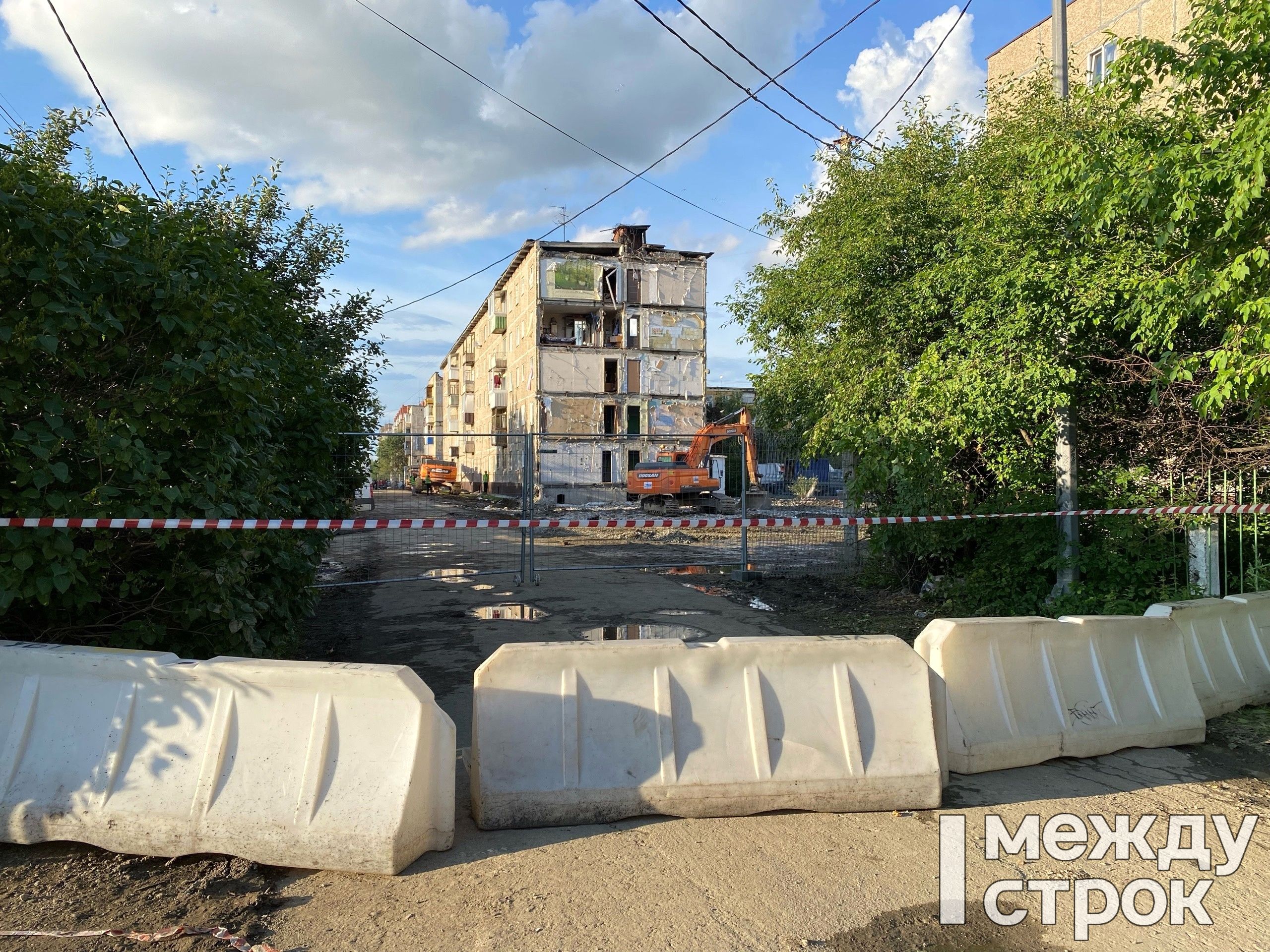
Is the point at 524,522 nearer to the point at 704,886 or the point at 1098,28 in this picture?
the point at 704,886

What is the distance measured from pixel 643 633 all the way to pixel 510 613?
198 centimetres

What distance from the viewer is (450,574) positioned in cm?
1387

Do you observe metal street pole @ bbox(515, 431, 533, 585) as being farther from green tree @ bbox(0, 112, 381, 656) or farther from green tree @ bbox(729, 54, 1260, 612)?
green tree @ bbox(0, 112, 381, 656)

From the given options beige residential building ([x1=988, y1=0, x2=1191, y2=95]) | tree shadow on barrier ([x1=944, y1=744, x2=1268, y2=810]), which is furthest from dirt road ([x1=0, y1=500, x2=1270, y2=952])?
beige residential building ([x1=988, y1=0, x2=1191, y2=95])

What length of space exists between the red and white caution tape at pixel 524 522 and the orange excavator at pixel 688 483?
54.2 feet

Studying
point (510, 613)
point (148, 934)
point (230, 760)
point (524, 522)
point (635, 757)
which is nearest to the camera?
point (148, 934)

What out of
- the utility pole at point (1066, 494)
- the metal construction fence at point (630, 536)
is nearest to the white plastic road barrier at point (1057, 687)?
the utility pole at point (1066, 494)

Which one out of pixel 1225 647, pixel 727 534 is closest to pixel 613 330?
pixel 727 534

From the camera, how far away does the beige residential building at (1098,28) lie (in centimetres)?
2278

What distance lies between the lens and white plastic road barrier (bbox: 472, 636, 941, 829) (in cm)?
405

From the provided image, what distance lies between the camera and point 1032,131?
9227 millimetres

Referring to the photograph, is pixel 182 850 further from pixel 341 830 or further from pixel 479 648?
pixel 479 648

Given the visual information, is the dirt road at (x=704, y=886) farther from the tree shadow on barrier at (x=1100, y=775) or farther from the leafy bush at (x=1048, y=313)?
the leafy bush at (x=1048, y=313)

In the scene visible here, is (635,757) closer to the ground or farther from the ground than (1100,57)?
closer to the ground
